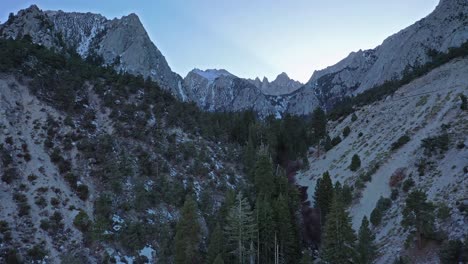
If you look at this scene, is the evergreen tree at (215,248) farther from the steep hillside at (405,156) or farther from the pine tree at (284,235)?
the steep hillside at (405,156)

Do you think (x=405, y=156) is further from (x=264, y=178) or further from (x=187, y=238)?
(x=187, y=238)

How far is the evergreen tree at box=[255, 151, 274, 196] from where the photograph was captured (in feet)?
193

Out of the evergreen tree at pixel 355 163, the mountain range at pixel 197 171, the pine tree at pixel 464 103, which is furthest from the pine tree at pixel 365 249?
the pine tree at pixel 464 103

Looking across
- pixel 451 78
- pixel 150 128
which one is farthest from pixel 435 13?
pixel 150 128

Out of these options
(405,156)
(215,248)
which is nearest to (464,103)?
(405,156)

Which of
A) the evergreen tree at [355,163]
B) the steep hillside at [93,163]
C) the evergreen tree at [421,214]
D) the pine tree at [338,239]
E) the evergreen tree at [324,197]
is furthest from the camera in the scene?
the evergreen tree at [355,163]

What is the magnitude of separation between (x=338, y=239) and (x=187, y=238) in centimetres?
1653

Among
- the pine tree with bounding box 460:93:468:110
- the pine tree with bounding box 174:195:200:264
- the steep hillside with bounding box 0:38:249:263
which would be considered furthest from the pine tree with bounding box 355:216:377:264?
the pine tree with bounding box 460:93:468:110

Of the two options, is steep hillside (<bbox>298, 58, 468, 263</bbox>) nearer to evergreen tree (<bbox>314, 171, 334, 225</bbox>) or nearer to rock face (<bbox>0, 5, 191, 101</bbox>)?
evergreen tree (<bbox>314, 171, 334, 225</bbox>)

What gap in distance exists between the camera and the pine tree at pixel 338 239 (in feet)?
128

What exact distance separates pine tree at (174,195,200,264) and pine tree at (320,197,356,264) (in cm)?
1461

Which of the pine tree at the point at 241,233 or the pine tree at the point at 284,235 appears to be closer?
the pine tree at the point at 241,233

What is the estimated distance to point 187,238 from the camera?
42.0m

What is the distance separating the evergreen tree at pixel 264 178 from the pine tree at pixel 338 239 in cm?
1810
